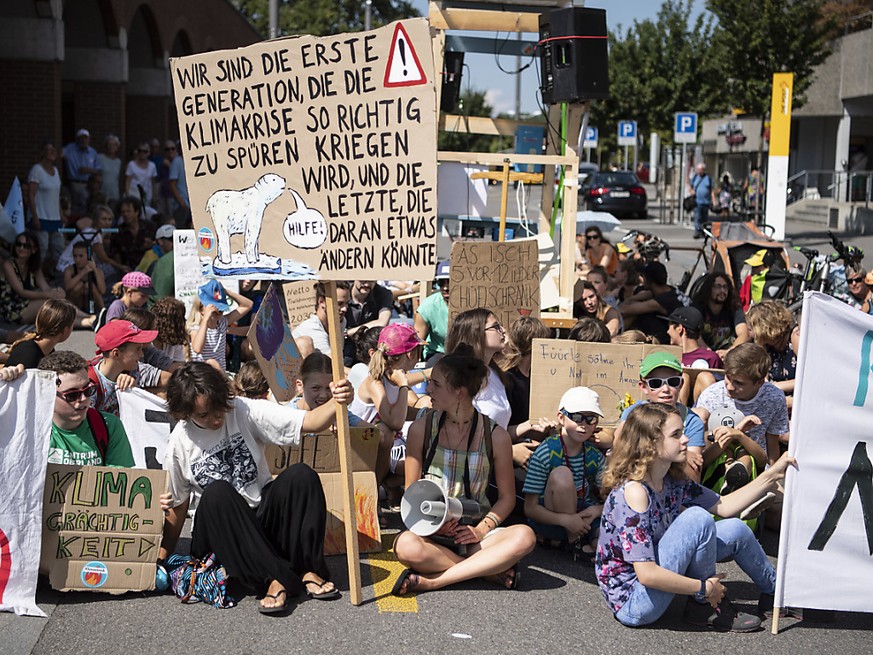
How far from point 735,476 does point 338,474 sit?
2.19 meters

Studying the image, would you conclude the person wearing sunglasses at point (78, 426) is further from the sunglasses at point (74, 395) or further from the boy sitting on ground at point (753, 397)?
the boy sitting on ground at point (753, 397)

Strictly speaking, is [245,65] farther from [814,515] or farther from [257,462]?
[814,515]

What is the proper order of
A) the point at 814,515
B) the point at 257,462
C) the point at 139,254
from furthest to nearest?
1. the point at 139,254
2. the point at 257,462
3. the point at 814,515

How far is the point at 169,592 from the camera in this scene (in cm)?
543

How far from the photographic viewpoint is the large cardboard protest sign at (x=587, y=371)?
707 cm

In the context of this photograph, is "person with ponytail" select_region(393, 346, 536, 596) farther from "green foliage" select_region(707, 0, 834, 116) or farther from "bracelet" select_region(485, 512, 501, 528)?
"green foliage" select_region(707, 0, 834, 116)

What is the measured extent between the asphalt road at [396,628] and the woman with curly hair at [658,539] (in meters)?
0.13

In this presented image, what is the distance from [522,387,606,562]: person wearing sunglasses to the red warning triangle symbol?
1.91 meters

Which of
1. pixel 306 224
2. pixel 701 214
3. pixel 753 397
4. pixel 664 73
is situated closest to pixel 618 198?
pixel 701 214

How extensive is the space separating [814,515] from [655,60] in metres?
43.5

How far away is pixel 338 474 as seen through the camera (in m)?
6.11

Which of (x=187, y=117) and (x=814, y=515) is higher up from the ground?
(x=187, y=117)

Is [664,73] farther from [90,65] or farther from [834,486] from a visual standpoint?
[834,486]

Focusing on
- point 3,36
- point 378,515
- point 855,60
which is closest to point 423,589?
point 378,515
